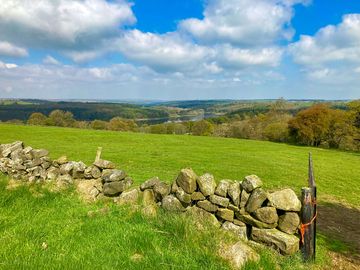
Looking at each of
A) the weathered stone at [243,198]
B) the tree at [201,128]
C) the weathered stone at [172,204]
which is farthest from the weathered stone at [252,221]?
the tree at [201,128]

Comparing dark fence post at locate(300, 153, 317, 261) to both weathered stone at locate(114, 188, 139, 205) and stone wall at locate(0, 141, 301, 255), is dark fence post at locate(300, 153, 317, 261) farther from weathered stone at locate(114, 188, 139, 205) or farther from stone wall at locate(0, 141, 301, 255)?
weathered stone at locate(114, 188, 139, 205)

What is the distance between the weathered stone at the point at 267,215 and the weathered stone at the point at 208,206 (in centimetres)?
116

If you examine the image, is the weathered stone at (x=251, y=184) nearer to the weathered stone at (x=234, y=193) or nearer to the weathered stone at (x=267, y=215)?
the weathered stone at (x=234, y=193)

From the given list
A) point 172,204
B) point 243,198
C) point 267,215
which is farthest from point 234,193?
point 172,204

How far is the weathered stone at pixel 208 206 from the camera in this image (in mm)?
7637

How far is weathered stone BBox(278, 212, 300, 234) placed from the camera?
6711 mm

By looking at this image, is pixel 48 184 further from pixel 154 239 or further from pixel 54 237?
pixel 154 239

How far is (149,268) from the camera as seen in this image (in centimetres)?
536

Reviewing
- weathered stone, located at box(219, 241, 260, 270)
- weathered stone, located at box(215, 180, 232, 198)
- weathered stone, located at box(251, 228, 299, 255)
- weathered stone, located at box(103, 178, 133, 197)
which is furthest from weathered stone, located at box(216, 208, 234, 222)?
weathered stone, located at box(103, 178, 133, 197)

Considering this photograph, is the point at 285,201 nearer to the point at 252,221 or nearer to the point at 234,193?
the point at 252,221

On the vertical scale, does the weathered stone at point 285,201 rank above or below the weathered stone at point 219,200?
above

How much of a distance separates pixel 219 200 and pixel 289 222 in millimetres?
1738

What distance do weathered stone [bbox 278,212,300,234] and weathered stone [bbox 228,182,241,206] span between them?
1126mm

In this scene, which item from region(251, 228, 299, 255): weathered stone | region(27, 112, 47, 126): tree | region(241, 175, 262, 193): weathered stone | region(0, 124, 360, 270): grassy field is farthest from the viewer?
region(27, 112, 47, 126): tree
